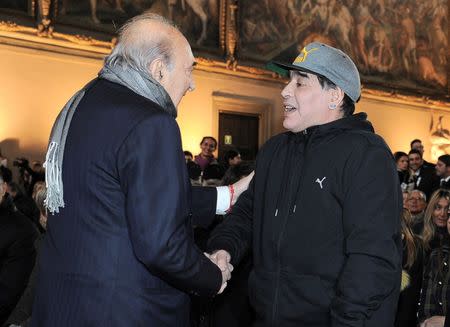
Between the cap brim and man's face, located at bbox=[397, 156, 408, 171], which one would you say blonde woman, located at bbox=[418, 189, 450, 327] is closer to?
the cap brim

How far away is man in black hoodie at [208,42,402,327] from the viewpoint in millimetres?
2287

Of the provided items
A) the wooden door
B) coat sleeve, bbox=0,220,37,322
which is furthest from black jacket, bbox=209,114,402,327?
the wooden door

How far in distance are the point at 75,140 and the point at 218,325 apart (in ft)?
7.48

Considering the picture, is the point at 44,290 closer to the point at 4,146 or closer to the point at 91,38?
the point at 4,146

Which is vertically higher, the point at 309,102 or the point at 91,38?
the point at 91,38

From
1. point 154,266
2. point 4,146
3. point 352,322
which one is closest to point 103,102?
point 154,266

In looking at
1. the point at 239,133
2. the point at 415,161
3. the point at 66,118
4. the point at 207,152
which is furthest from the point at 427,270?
the point at 239,133

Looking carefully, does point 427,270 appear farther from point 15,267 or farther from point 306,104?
point 15,267

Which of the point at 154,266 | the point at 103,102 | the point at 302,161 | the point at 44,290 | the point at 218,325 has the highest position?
the point at 103,102

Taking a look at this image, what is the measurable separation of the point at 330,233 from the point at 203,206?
86 cm

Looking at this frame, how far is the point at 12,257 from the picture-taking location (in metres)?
3.97

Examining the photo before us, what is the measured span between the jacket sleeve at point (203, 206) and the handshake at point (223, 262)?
376mm

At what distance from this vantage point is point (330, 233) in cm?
242

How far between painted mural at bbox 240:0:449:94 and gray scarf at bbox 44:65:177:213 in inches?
494
